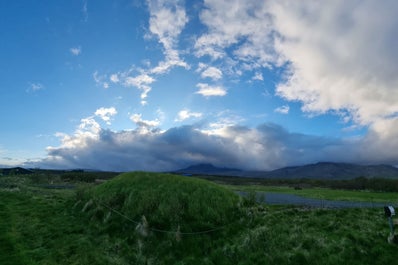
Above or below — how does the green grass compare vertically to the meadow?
below

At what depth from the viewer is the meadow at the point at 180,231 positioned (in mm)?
15969

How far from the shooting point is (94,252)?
675 inches

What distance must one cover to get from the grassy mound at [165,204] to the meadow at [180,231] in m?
0.08

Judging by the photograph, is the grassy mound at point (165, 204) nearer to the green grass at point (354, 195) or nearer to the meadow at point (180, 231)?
the meadow at point (180, 231)

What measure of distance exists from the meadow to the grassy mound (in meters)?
0.08

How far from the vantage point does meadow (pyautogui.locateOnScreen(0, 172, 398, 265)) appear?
52.4 ft

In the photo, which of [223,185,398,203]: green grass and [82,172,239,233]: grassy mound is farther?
[223,185,398,203]: green grass

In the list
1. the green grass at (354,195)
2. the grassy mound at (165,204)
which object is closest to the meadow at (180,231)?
the grassy mound at (165,204)

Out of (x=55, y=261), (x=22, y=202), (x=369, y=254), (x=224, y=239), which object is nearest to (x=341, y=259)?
(x=369, y=254)

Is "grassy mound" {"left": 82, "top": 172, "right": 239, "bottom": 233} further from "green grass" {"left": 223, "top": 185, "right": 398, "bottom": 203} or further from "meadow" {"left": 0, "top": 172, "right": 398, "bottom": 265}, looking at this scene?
"green grass" {"left": 223, "top": 185, "right": 398, "bottom": 203}

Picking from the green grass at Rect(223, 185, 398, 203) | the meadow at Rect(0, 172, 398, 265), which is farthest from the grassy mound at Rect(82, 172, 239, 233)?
the green grass at Rect(223, 185, 398, 203)

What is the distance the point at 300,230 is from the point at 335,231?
7.15ft

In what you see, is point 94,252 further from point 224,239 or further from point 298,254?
point 298,254

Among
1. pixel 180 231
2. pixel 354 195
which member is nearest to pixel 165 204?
pixel 180 231
